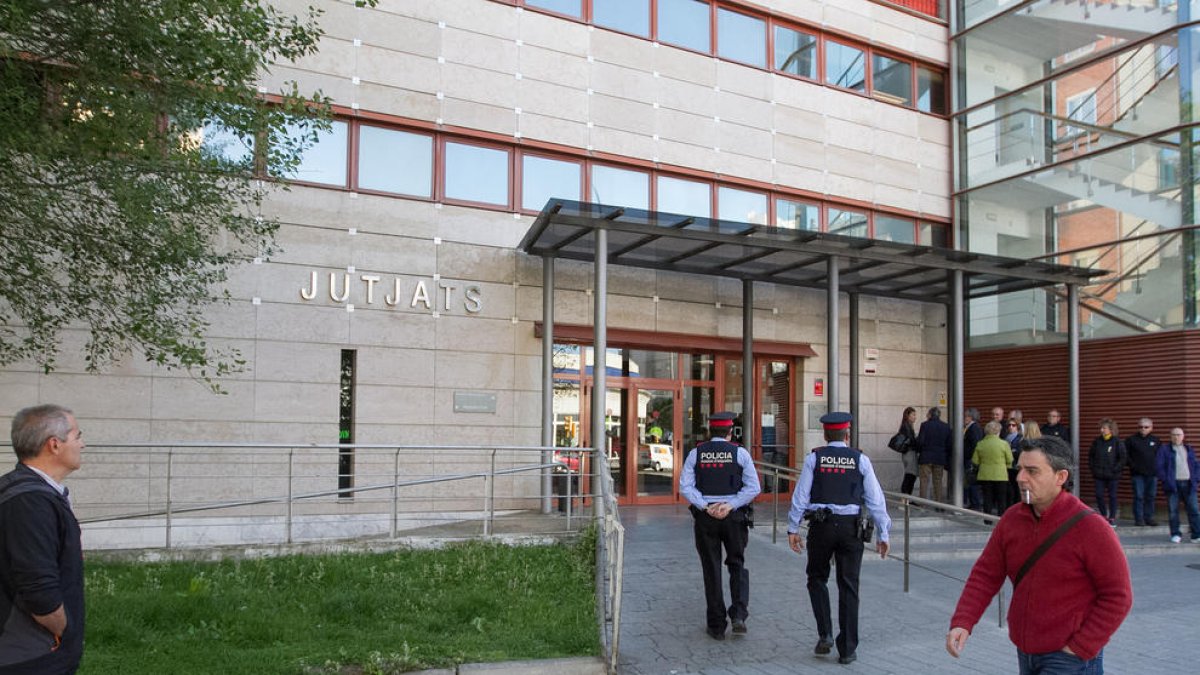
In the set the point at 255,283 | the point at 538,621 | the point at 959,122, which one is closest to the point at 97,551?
the point at 255,283

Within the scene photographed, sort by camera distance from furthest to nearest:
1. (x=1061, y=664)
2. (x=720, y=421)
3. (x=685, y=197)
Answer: (x=685, y=197), (x=720, y=421), (x=1061, y=664)

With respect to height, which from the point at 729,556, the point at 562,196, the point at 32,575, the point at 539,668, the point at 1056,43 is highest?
the point at 1056,43

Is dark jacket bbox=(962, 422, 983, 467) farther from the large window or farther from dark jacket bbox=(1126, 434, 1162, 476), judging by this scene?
the large window

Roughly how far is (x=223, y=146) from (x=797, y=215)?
33.7ft

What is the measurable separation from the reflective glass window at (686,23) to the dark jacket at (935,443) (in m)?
7.66

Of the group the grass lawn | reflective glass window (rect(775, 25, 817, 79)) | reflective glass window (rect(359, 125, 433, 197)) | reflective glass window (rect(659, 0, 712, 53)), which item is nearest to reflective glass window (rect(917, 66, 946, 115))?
reflective glass window (rect(775, 25, 817, 79))

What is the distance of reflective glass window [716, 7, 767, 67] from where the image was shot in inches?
669

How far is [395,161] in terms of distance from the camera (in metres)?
14.3

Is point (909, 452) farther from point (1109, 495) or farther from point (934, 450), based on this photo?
point (1109, 495)

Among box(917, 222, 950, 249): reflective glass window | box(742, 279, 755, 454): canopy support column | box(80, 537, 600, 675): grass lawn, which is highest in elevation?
box(917, 222, 950, 249): reflective glass window

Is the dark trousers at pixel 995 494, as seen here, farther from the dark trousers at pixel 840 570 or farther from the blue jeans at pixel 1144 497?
the dark trousers at pixel 840 570

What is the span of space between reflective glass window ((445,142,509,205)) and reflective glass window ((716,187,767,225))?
4061 mm

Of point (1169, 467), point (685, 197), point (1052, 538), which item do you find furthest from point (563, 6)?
point (1052, 538)

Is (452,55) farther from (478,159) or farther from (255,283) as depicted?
(255,283)
